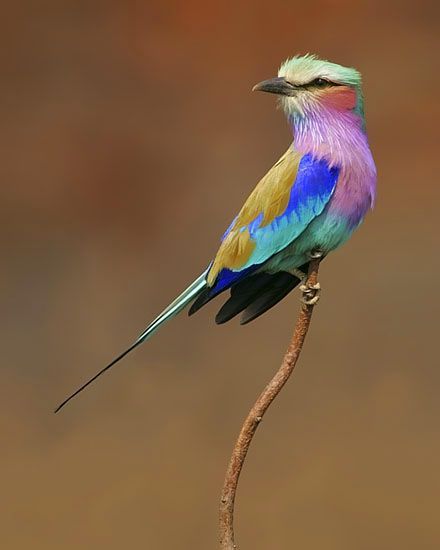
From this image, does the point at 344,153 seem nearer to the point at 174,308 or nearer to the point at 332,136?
the point at 332,136

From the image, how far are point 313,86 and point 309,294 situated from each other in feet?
1.15

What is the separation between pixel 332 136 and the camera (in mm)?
1415

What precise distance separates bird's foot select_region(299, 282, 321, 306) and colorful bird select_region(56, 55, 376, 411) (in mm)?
121

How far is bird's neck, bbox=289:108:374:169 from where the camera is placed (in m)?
1.41

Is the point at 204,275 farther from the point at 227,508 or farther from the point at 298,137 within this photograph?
the point at 227,508

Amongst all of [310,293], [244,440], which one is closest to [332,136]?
[310,293]

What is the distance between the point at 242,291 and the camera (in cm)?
155

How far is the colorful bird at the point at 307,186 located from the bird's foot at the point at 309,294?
0.40 ft

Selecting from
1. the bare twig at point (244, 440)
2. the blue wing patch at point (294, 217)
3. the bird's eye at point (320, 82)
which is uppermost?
the bird's eye at point (320, 82)

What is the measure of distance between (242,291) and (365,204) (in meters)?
0.28

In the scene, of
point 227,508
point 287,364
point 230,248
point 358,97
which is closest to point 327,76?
point 358,97

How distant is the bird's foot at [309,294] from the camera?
131 cm

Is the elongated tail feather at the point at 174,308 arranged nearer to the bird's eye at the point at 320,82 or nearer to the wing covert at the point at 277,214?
the wing covert at the point at 277,214

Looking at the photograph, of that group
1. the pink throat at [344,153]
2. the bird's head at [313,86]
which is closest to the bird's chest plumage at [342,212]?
the pink throat at [344,153]
